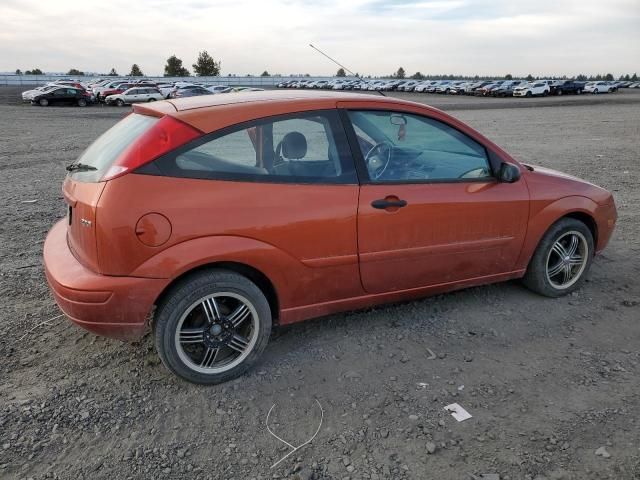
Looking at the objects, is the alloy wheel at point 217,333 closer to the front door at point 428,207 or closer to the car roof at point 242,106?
the front door at point 428,207

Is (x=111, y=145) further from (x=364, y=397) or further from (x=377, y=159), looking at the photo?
(x=364, y=397)

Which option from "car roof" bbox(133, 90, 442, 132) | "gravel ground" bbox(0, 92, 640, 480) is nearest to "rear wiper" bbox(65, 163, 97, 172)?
"car roof" bbox(133, 90, 442, 132)

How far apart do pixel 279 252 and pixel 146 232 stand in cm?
79

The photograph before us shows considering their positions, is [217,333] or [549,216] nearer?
[217,333]

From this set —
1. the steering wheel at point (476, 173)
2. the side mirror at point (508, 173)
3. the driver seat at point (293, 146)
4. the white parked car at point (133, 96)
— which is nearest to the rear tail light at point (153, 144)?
the driver seat at point (293, 146)

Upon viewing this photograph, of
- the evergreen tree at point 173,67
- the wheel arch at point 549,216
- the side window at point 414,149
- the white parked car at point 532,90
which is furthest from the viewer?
the evergreen tree at point 173,67

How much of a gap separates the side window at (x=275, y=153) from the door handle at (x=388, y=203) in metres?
0.21

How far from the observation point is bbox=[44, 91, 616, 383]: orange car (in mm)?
2953

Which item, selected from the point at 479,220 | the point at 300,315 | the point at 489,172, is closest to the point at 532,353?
the point at 479,220

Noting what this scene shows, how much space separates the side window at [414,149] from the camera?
361cm

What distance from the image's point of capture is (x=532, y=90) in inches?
2048

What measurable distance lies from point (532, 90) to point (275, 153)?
2164 inches

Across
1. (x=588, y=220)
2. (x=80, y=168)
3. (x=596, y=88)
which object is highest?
(x=80, y=168)

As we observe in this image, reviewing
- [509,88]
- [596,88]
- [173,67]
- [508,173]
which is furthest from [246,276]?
[173,67]
